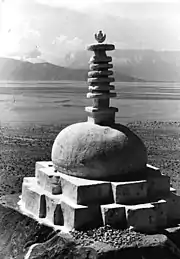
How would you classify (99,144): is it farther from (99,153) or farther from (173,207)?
(173,207)

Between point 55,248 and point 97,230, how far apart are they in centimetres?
83

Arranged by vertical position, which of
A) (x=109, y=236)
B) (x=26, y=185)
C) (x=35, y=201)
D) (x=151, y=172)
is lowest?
(x=109, y=236)

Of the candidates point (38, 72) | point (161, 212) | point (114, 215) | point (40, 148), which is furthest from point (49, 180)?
point (38, 72)

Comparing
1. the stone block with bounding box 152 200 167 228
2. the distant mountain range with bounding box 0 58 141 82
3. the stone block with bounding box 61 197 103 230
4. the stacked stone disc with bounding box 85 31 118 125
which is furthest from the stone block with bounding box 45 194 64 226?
the distant mountain range with bounding box 0 58 141 82

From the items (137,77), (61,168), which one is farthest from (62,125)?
(61,168)

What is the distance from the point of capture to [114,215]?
9414mm

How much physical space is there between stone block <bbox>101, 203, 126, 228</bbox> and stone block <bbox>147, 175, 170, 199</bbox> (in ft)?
3.29

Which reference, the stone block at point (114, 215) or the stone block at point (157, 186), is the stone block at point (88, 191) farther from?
the stone block at point (157, 186)

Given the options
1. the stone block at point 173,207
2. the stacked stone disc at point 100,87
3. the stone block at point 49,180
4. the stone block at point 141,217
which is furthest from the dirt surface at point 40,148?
the stone block at point 141,217

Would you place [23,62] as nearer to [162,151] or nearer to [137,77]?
[137,77]

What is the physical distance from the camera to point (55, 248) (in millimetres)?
9195

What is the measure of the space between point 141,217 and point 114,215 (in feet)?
1.68

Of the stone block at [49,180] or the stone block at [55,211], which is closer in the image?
the stone block at [55,211]

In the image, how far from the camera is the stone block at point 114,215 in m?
9.38
